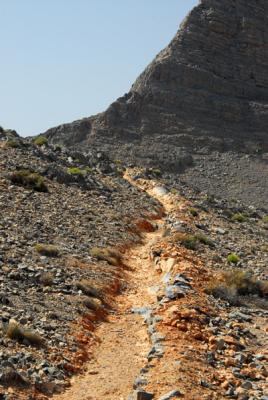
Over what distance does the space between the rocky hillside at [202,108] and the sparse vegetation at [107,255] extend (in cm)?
5509

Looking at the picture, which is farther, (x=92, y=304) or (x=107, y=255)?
(x=107, y=255)

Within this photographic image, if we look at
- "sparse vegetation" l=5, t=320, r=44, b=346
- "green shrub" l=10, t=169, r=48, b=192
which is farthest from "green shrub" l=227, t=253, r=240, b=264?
"sparse vegetation" l=5, t=320, r=44, b=346

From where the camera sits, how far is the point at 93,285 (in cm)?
1778

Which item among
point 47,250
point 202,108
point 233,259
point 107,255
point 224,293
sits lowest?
point 233,259

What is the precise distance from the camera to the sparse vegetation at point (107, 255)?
70.2 feet

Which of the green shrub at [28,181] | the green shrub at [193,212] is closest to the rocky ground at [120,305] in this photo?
the green shrub at [28,181]

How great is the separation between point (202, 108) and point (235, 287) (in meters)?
76.8

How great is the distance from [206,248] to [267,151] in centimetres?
6630

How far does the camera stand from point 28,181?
30.7 m

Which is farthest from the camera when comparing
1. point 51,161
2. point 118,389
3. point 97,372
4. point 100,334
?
point 51,161

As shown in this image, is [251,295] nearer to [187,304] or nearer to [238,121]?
[187,304]

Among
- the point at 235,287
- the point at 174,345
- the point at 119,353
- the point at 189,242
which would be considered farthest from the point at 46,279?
the point at 189,242

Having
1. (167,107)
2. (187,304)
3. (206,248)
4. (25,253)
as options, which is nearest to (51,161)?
(206,248)

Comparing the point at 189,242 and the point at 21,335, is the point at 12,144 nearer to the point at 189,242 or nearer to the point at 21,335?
the point at 189,242
